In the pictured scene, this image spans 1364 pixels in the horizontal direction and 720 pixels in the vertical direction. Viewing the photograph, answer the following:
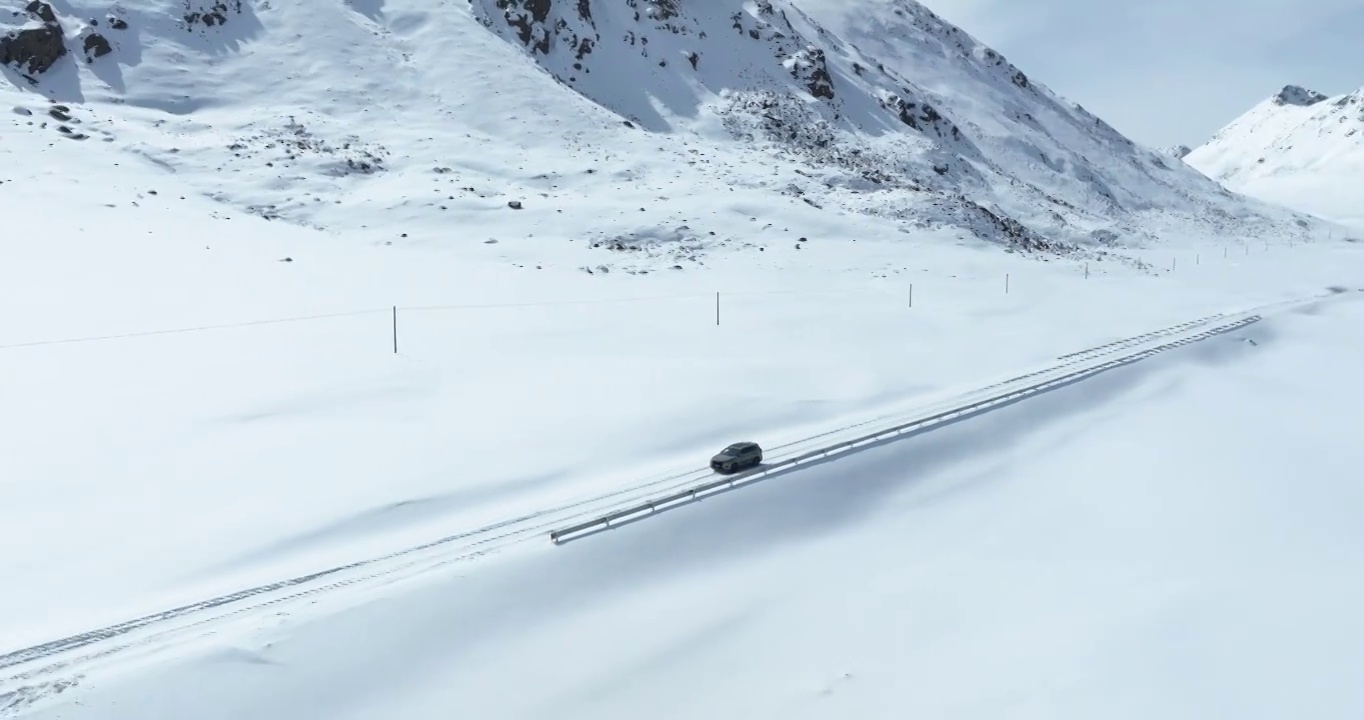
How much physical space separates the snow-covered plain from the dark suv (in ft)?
3.86

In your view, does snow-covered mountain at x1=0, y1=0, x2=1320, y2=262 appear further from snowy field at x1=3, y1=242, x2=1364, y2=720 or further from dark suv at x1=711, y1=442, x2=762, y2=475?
dark suv at x1=711, y1=442, x2=762, y2=475

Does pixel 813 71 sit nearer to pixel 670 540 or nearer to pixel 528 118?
pixel 528 118

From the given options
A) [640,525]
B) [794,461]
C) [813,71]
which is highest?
[813,71]

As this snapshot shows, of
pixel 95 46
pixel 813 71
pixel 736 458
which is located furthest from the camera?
pixel 813 71

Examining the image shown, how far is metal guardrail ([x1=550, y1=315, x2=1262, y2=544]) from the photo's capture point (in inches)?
715

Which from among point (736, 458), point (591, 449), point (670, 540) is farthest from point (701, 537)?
point (591, 449)

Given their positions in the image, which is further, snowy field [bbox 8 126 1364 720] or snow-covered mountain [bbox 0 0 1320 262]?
snow-covered mountain [bbox 0 0 1320 262]

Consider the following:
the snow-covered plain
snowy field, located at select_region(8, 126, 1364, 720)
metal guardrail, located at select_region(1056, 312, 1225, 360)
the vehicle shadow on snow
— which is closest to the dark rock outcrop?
the snow-covered plain

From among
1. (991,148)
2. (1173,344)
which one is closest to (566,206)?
(1173,344)

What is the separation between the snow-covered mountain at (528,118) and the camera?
5569 cm

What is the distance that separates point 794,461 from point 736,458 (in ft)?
6.50

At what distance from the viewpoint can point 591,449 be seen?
2239 centimetres

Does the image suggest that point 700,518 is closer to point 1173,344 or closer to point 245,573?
point 245,573

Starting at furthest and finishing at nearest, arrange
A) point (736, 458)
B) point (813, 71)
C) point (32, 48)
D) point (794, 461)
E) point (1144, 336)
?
point (813, 71) < point (32, 48) < point (1144, 336) < point (794, 461) < point (736, 458)
